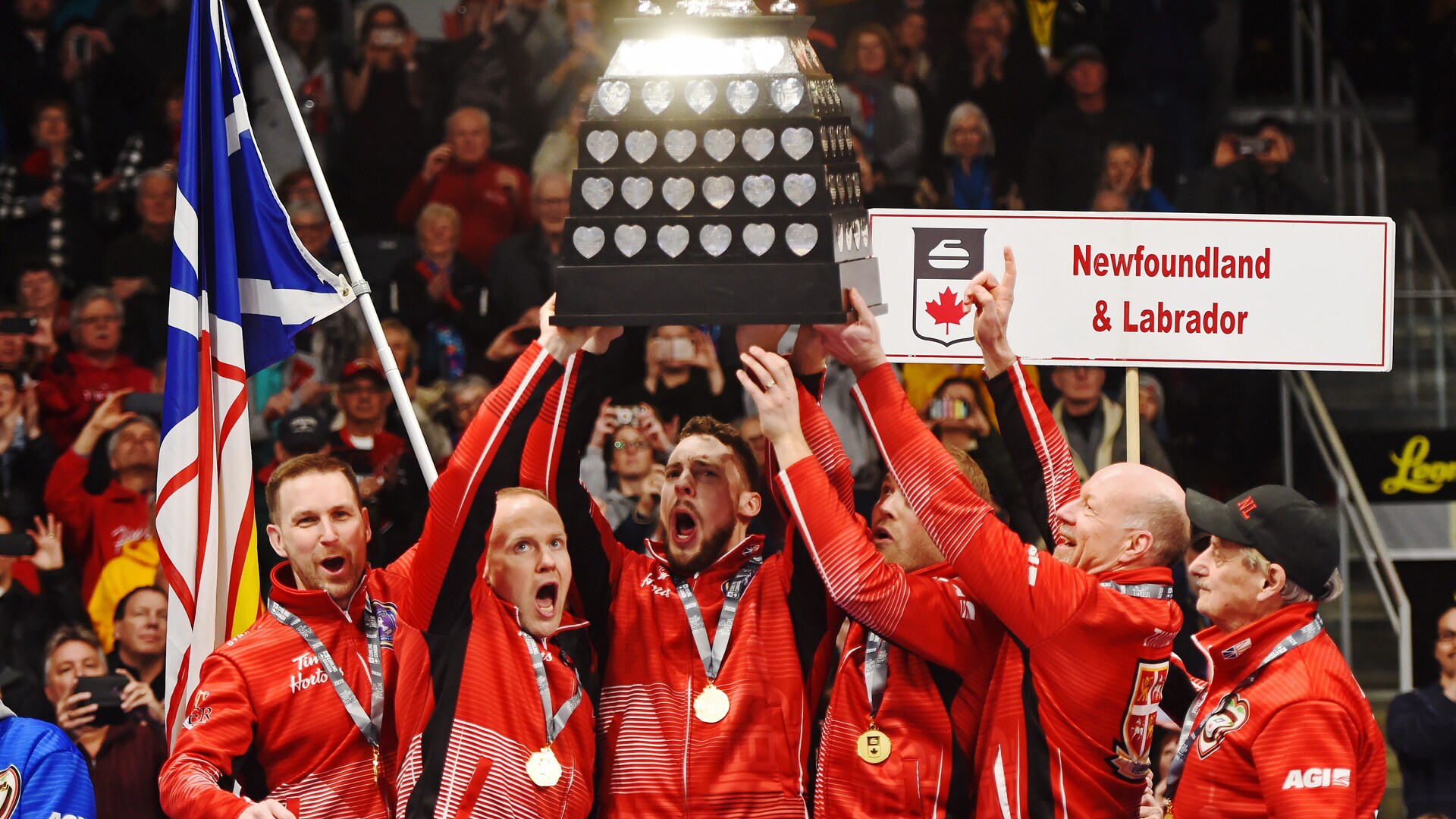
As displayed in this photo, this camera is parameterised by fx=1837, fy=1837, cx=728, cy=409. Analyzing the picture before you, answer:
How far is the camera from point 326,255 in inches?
381

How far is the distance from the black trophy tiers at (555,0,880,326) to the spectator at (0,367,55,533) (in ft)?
17.1

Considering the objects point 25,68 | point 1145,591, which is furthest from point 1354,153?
point 25,68

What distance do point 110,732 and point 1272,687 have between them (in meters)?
4.39

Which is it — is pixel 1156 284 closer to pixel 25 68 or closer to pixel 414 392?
pixel 414 392

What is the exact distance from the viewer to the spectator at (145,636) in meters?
7.35

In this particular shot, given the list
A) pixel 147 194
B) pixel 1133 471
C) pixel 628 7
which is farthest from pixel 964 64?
pixel 1133 471

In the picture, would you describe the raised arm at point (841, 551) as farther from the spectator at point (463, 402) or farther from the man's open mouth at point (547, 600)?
the spectator at point (463, 402)

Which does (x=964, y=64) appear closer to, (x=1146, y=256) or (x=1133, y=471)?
(x=1146, y=256)

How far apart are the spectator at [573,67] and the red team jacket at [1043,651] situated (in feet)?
19.9

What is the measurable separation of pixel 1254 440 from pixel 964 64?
279 cm

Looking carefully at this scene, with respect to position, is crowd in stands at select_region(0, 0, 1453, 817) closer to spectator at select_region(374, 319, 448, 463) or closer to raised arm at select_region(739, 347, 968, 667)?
spectator at select_region(374, 319, 448, 463)

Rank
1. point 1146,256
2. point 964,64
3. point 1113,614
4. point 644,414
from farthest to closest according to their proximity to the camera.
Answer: point 964,64 < point 644,414 < point 1146,256 < point 1113,614

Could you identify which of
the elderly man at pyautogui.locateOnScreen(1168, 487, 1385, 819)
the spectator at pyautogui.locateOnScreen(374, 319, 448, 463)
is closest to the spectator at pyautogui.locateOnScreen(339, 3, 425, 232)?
the spectator at pyautogui.locateOnScreen(374, 319, 448, 463)

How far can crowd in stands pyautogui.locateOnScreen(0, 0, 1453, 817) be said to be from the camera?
8133mm
